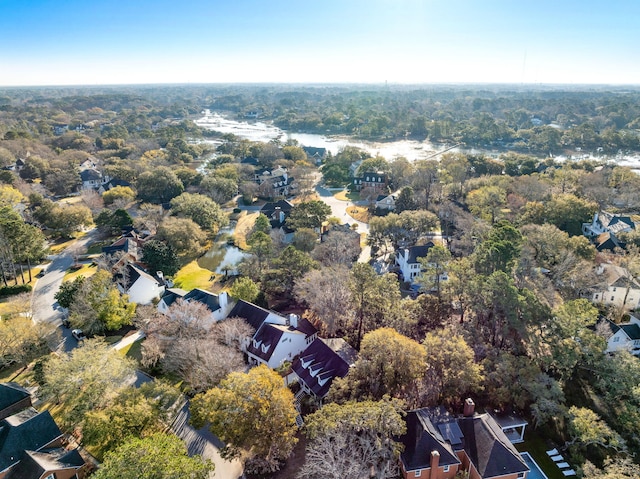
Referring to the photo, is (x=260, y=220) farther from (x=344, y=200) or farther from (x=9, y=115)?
(x=9, y=115)

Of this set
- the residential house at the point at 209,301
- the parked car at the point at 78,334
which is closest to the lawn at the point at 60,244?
the parked car at the point at 78,334

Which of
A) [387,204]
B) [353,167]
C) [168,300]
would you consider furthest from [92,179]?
[387,204]

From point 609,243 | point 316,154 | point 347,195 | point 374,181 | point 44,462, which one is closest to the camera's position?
point 44,462

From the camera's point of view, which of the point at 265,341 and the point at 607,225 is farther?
the point at 607,225

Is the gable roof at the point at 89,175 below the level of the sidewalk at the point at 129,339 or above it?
above

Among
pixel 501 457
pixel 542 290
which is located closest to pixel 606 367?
pixel 542 290

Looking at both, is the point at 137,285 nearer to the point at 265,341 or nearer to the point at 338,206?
the point at 265,341

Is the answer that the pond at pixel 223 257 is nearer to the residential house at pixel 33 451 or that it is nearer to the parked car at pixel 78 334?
the parked car at pixel 78 334

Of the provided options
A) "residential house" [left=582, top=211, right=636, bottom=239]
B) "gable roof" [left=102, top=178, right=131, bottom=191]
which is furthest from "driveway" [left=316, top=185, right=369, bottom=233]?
"gable roof" [left=102, top=178, right=131, bottom=191]
